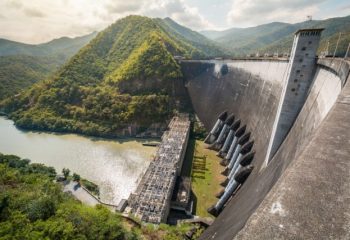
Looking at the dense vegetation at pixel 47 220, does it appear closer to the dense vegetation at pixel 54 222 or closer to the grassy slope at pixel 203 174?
the dense vegetation at pixel 54 222

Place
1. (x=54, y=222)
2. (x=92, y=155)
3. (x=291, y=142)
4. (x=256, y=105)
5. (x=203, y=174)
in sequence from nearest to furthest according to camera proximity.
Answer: (x=291, y=142) < (x=54, y=222) < (x=256, y=105) < (x=203, y=174) < (x=92, y=155)

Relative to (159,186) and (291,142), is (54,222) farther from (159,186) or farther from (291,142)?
(291,142)

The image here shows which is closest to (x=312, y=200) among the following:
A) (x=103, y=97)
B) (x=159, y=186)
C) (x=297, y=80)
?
(x=297, y=80)

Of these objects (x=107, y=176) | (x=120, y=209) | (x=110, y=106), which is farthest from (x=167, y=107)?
(x=120, y=209)

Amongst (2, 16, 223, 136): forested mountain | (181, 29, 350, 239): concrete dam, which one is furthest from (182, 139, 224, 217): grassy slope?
(2, 16, 223, 136): forested mountain

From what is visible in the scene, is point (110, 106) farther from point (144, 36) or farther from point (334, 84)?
point (334, 84)

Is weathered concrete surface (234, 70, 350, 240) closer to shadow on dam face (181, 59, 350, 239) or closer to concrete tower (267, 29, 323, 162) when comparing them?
shadow on dam face (181, 59, 350, 239)
